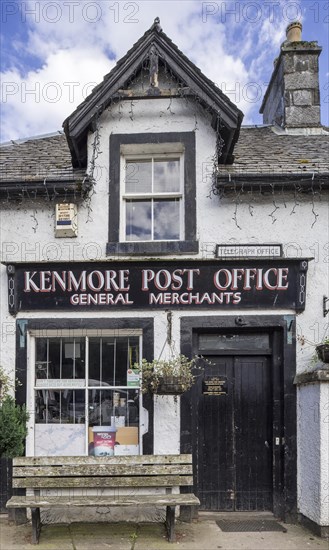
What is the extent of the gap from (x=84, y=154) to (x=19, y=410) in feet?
13.2

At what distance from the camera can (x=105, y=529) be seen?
6.47m

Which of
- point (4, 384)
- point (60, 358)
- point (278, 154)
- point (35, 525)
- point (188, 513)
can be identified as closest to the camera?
point (35, 525)

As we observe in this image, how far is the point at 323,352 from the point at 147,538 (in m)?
3.25

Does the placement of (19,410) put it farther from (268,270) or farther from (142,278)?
(268,270)

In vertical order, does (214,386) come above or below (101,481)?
above

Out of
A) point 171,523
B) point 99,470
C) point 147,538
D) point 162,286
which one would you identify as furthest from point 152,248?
point 147,538

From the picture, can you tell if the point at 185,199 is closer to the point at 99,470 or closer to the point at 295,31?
the point at 99,470

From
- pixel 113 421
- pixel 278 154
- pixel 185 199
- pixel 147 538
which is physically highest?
pixel 278 154

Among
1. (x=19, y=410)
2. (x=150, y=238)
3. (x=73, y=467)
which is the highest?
(x=150, y=238)

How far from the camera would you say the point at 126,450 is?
7215 mm

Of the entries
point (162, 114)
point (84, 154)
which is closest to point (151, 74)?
point (162, 114)

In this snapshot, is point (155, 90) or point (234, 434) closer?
point (234, 434)

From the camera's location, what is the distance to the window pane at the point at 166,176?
774 centimetres

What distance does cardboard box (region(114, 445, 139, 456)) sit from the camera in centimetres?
721
